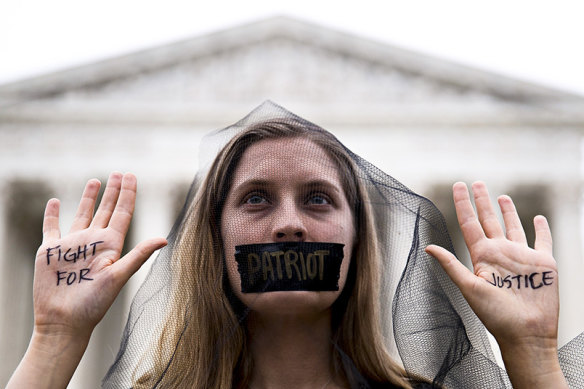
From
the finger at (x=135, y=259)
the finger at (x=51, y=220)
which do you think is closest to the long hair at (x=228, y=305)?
the finger at (x=135, y=259)

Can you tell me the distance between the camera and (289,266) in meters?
2.14

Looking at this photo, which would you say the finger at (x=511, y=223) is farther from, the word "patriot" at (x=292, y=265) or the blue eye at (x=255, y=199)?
the blue eye at (x=255, y=199)

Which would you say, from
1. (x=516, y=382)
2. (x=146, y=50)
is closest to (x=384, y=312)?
(x=516, y=382)

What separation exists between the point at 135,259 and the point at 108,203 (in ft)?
1.07

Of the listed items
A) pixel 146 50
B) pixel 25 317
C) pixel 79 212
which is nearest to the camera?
pixel 79 212

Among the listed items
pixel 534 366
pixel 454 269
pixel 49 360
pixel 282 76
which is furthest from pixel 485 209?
pixel 282 76

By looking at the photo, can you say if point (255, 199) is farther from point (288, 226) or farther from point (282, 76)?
point (282, 76)

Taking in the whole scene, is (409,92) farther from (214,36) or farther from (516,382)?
(516,382)

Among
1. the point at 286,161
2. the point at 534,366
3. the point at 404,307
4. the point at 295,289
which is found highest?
the point at 286,161

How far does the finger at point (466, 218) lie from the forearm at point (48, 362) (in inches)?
51.6

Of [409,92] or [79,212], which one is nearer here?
[79,212]

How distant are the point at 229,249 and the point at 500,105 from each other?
29435mm

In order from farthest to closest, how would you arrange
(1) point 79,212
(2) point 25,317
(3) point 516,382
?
(2) point 25,317 → (1) point 79,212 → (3) point 516,382

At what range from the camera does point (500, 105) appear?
30.1 meters
